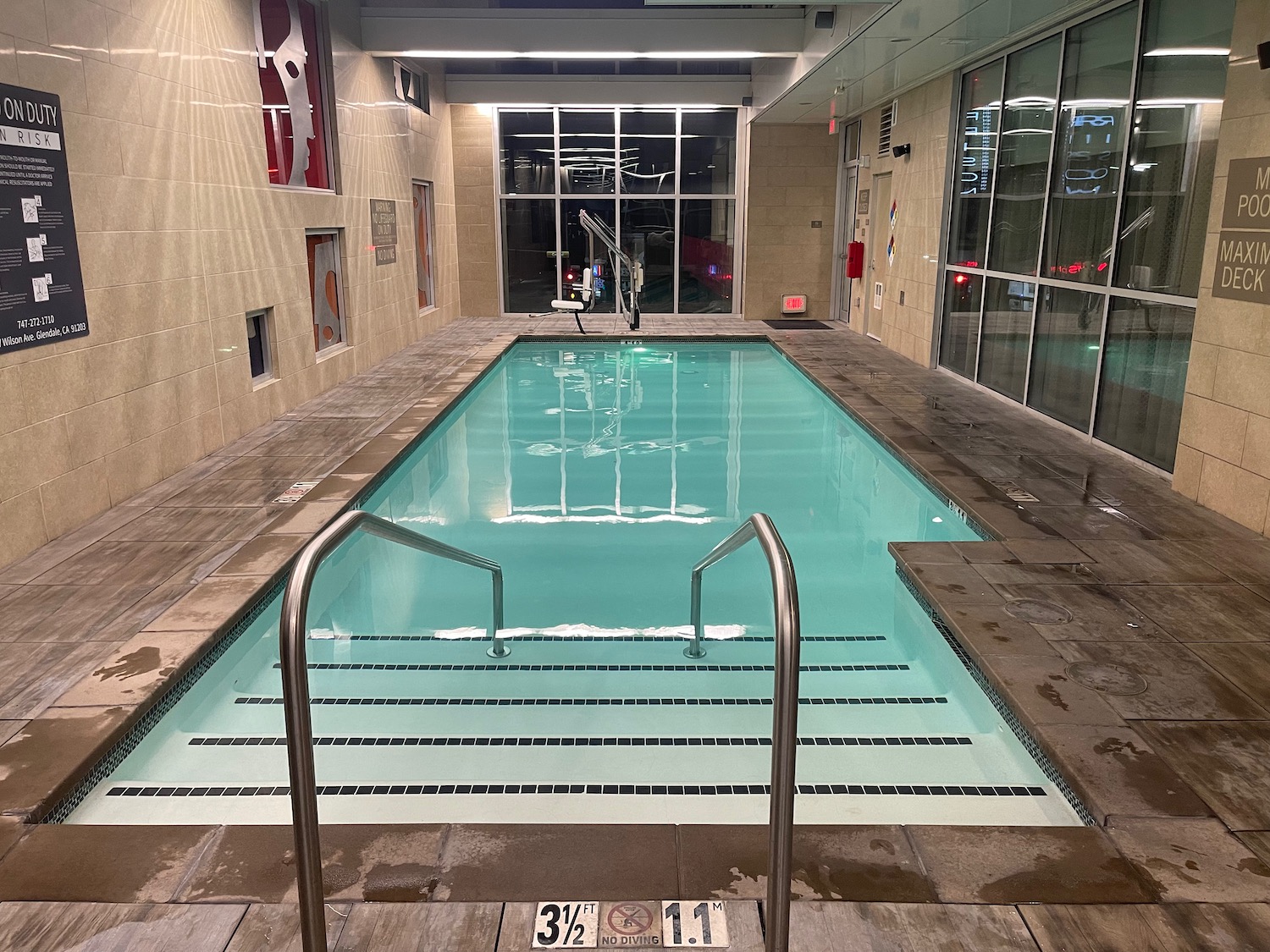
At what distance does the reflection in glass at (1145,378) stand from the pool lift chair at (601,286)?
688cm

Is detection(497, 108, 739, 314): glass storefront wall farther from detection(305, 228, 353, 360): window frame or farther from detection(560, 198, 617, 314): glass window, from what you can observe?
detection(305, 228, 353, 360): window frame

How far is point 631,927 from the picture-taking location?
70.4 inches

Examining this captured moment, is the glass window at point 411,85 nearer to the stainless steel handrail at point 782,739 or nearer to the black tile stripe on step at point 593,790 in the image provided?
the black tile stripe on step at point 593,790

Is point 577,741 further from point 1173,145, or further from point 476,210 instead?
point 476,210

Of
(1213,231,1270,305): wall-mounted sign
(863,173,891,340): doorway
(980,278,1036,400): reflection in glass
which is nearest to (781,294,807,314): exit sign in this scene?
(863,173,891,340): doorway

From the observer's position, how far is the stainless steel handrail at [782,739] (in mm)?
1442

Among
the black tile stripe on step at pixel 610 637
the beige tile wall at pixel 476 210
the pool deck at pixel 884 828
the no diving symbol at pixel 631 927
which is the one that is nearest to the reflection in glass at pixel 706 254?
the beige tile wall at pixel 476 210

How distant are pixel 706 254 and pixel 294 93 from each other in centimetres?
724

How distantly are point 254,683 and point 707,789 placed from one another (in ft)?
5.32

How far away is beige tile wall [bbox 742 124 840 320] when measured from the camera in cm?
1258

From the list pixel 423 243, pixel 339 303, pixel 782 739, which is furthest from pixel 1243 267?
pixel 423 243

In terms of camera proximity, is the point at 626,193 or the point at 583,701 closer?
the point at 583,701

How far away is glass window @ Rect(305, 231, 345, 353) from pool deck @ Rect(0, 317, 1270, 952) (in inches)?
130

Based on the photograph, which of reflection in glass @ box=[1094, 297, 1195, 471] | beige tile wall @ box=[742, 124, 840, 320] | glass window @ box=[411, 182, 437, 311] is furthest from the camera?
beige tile wall @ box=[742, 124, 840, 320]
